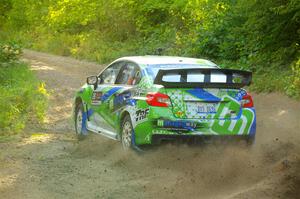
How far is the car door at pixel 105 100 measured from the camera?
35.1 feet

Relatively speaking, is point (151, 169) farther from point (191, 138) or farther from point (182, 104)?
point (182, 104)

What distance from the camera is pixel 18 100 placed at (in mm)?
14883

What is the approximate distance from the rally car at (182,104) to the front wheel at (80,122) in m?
2.06

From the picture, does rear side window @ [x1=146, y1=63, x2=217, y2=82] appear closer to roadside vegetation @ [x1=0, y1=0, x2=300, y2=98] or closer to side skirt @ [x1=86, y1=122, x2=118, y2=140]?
side skirt @ [x1=86, y1=122, x2=118, y2=140]

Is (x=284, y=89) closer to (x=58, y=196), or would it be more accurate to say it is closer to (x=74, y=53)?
(x=58, y=196)

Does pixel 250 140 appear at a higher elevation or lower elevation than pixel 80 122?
higher

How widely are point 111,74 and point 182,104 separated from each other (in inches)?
94.0

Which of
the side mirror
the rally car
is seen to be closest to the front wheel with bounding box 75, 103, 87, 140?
the side mirror

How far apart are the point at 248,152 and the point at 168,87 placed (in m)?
1.55

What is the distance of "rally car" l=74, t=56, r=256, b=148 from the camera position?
9.17 m

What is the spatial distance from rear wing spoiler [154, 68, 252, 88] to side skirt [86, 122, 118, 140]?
5.26 ft

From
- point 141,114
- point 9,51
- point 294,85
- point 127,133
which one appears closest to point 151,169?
point 141,114

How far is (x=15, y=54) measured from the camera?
2239cm

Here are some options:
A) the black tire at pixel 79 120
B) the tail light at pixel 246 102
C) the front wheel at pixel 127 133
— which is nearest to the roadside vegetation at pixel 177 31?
the black tire at pixel 79 120
